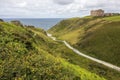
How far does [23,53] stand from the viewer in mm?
25078

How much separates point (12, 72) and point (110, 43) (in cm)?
7698

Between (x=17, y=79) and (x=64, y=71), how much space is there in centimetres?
527

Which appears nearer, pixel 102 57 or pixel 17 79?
pixel 17 79

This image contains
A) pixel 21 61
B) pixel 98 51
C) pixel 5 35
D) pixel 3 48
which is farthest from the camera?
pixel 98 51

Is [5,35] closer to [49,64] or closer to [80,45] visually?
[49,64]

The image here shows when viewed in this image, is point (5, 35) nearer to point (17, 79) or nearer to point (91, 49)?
point (17, 79)

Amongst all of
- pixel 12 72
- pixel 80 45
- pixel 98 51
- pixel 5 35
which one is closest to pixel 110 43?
pixel 98 51

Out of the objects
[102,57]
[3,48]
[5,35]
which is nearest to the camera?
[3,48]

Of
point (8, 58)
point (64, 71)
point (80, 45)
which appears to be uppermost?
point (8, 58)

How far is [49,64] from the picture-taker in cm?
2377

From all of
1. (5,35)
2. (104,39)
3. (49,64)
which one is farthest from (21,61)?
(104,39)

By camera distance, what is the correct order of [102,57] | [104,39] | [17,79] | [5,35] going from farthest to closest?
[104,39]
[102,57]
[5,35]
[17,79]

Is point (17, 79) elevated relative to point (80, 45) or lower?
elevated

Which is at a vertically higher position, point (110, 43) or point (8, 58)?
point (8, 58)
